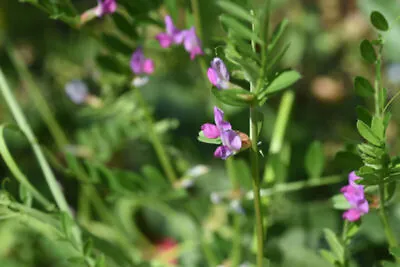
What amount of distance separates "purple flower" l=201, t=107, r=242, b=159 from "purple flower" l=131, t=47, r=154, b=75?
230mm

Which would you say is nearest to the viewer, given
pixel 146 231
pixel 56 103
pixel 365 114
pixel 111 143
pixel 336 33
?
pixel 365 114

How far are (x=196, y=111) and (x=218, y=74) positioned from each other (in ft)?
2.55

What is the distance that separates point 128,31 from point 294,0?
0.91 metres

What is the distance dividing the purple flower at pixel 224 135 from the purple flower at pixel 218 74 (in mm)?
18

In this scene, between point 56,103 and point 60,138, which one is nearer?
point 60,138

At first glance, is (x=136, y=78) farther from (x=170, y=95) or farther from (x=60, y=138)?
(x=170, y=95)

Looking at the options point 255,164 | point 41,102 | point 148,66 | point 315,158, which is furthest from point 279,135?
point 41,102

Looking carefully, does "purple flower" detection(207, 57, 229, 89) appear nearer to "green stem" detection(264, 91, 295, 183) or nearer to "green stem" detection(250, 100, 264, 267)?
"green stem" detection(250, 100, 264, 267)

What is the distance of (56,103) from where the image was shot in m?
1.33

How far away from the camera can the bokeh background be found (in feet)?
2.87

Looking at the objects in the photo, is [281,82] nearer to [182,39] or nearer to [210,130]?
[210,130]

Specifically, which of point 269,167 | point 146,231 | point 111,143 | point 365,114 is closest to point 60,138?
point 111,143

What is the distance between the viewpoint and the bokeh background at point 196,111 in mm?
874

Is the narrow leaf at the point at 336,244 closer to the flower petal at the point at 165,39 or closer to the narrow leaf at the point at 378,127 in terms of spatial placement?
the narrow leaf at the point at 378,127
